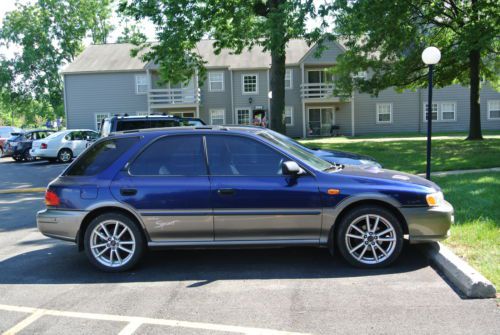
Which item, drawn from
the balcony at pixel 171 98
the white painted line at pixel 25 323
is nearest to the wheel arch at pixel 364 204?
the white painted line at pixel 25 323

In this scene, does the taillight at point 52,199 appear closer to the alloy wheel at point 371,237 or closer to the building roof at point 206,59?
the alloy wheel at point 371,237

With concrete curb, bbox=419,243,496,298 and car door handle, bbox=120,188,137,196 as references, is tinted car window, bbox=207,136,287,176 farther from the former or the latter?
concrete curb, bbox=419,243,496,298

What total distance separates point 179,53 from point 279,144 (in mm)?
14319

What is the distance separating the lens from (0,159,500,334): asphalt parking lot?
402cm

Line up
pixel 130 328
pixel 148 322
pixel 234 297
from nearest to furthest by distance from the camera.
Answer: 1. pixel 130 328
2. pixel 148 322
3. pixel 234 297

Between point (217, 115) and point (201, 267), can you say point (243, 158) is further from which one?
point (217, 115)

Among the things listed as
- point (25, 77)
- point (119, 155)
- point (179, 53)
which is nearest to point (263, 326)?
point (119, 155)

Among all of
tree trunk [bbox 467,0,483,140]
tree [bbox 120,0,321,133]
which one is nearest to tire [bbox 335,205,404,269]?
tree [bbox 120,0,321,133]

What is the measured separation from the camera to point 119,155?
223 inches

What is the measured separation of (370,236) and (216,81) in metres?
31.2

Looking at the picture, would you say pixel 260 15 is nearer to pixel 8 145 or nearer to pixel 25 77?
pixel 8 145

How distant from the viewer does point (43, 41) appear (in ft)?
156

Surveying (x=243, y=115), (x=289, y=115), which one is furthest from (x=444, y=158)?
(x=243, y=115)

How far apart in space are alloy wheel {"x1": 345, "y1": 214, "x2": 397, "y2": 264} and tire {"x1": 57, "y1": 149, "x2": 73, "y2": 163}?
18.9m
